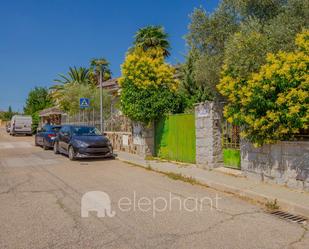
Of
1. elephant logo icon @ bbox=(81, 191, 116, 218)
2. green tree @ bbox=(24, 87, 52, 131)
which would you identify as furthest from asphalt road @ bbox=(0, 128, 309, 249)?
green tree @ bbox=(24, 87, 52, 131)

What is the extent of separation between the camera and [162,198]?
22.6 feet

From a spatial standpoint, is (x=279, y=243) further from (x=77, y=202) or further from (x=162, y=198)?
(x=77, y=202)

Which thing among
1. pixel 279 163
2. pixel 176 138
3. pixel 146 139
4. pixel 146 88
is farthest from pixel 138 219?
pixel 146 139

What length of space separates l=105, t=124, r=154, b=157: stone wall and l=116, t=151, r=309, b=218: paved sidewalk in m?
3.41

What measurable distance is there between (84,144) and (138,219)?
28.0 feet

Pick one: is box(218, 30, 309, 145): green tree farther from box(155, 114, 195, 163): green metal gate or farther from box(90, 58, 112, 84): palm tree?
box(90, 58, 112, 84): palm tree

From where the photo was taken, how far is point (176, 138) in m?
12.5

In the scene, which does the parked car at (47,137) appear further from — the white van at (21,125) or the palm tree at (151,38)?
the white van at (21,125)

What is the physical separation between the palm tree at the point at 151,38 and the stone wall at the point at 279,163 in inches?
910

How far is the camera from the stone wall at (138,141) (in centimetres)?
1407

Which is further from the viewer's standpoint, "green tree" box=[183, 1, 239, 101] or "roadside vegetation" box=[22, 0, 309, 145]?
"green tree" box=[183, 1, 239, 101]

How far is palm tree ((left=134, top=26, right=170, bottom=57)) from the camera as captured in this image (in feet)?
98.5

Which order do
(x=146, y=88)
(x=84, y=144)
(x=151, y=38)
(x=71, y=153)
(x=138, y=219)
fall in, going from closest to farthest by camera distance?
1. (x=138, y=219)
2. (x=146, y=88)
3. (x=84, y=144)
4. (x=71, y=153)
5. (x=151, y=38)

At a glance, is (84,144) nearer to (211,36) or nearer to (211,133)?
(211,133)
